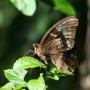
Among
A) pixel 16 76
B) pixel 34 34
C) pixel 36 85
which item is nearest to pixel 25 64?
pixel 16 76

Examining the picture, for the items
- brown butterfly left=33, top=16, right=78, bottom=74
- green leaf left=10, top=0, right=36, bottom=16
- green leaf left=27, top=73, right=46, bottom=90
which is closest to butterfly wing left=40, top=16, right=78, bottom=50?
brown butterfly left=33, top=16, right=78, bottom=74

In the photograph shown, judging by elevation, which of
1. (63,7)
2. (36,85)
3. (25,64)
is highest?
(63,7)

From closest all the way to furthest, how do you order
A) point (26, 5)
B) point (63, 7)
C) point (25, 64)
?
point (25, 64) < point (26, 5) < point (63, 7)

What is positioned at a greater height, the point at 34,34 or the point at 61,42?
the point at 34,34

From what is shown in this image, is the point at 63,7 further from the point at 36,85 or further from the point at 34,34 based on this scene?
the point at 36,85

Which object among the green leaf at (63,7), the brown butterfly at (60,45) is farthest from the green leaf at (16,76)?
the green leaf at (63,7)

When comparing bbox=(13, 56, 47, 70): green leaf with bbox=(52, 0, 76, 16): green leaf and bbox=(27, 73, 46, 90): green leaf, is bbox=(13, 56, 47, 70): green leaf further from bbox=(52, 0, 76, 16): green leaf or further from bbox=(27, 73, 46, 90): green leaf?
bbox=(52, 0, 76, 16): green leaf

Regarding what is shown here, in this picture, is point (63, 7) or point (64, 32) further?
point (63, 7)
